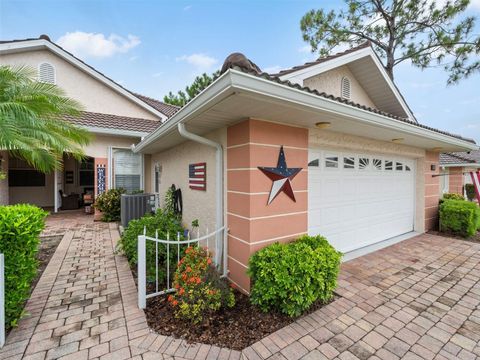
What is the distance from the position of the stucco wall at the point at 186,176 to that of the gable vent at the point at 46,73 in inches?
263

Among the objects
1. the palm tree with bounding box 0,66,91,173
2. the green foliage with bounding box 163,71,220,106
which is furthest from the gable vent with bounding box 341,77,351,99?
the green foliage with bounding box 163,71,220,106

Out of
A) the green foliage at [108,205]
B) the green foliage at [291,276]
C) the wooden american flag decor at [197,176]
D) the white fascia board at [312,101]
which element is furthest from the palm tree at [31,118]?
the green foliage at [291,276]

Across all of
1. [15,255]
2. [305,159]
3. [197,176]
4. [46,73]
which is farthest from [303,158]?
[46,73]

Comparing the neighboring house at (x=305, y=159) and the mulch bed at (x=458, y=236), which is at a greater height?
the neighboring house at (x=305, y=159)

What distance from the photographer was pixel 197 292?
2.94m

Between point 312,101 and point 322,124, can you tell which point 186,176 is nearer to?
point 322,124

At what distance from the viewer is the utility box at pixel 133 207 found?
7.46 m

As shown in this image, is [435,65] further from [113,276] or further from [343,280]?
[113,276]

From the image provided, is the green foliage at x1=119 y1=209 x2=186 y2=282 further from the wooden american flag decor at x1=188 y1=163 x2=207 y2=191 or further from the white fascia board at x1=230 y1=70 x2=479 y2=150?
the white fascia board at x1=230 y1=70 x2=479 y2=150

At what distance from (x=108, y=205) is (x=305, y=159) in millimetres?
8057

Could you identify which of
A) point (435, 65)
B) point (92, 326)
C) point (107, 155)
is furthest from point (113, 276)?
point (435, 65)

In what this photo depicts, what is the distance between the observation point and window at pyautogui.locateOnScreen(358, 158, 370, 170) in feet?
18.7

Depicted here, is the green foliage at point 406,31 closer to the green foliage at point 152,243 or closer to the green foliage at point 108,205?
the green foliage at point 108,205

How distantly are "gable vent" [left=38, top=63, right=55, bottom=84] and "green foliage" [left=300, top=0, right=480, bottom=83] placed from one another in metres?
13.1
